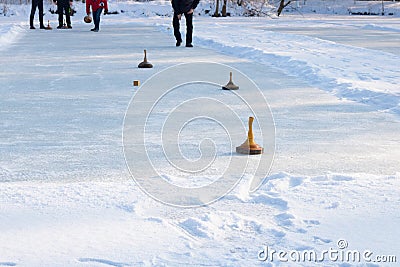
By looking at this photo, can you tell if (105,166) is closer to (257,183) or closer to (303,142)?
(257,183)

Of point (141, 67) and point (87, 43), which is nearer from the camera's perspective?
point (141, 67)

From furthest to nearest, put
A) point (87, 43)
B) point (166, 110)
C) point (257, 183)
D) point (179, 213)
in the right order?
point (87, 43), point (166, 110), point (257, 183), point (179, 213)

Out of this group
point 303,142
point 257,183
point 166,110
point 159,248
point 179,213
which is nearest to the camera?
point 159,248

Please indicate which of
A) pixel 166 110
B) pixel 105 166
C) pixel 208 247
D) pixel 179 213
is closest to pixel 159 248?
pixel 208 247

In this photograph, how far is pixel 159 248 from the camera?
348 cm

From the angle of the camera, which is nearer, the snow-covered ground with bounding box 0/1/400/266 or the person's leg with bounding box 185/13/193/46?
the snow-covered ground with bounding box 0/1/400/266

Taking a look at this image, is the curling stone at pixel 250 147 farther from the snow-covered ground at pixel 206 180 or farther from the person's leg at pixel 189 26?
the person's leg at pixel 189 26

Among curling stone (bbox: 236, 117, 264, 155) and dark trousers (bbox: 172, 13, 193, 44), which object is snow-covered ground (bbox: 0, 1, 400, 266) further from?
dark trousers (bbox: 172, 13, 193, 44)

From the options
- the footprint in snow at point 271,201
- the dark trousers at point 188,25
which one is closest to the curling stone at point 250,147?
the footprint in snow at point 271,201

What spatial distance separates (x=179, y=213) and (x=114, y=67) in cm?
828

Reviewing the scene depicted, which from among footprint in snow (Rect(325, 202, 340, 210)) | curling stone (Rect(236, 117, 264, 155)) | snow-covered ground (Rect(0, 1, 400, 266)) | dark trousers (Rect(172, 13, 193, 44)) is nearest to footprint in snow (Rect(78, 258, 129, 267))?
snow-covered ground (Rect(0, 1, 400, 266))

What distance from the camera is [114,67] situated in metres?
12.1

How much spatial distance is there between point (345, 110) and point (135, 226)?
435cm

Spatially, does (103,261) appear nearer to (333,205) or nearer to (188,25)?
(333,205)
